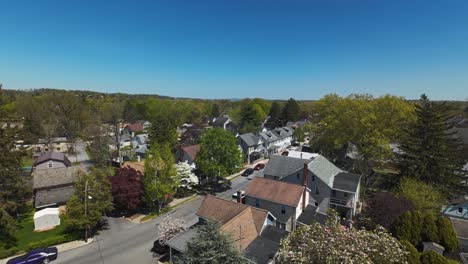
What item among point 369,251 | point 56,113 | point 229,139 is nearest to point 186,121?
point 56,113

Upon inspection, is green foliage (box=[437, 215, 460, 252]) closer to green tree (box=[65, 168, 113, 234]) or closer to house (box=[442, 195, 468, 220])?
house (box=[442, 195, 468, 220])

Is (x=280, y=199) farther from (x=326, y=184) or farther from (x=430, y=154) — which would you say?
(x=430, y=154)

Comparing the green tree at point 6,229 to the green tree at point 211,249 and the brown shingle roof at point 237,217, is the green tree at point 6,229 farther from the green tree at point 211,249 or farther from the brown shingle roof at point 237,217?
the green tree at point 211,249

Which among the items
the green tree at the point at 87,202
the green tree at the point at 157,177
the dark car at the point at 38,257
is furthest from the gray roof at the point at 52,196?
the green tree at the point at 157,177

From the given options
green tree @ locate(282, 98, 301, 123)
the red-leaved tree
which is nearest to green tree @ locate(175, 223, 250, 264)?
the red-leaved tree

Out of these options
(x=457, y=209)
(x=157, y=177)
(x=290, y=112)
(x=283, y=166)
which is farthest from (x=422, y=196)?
(x=290, y=112)

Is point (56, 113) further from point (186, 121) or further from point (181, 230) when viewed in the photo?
point (181, 230)
